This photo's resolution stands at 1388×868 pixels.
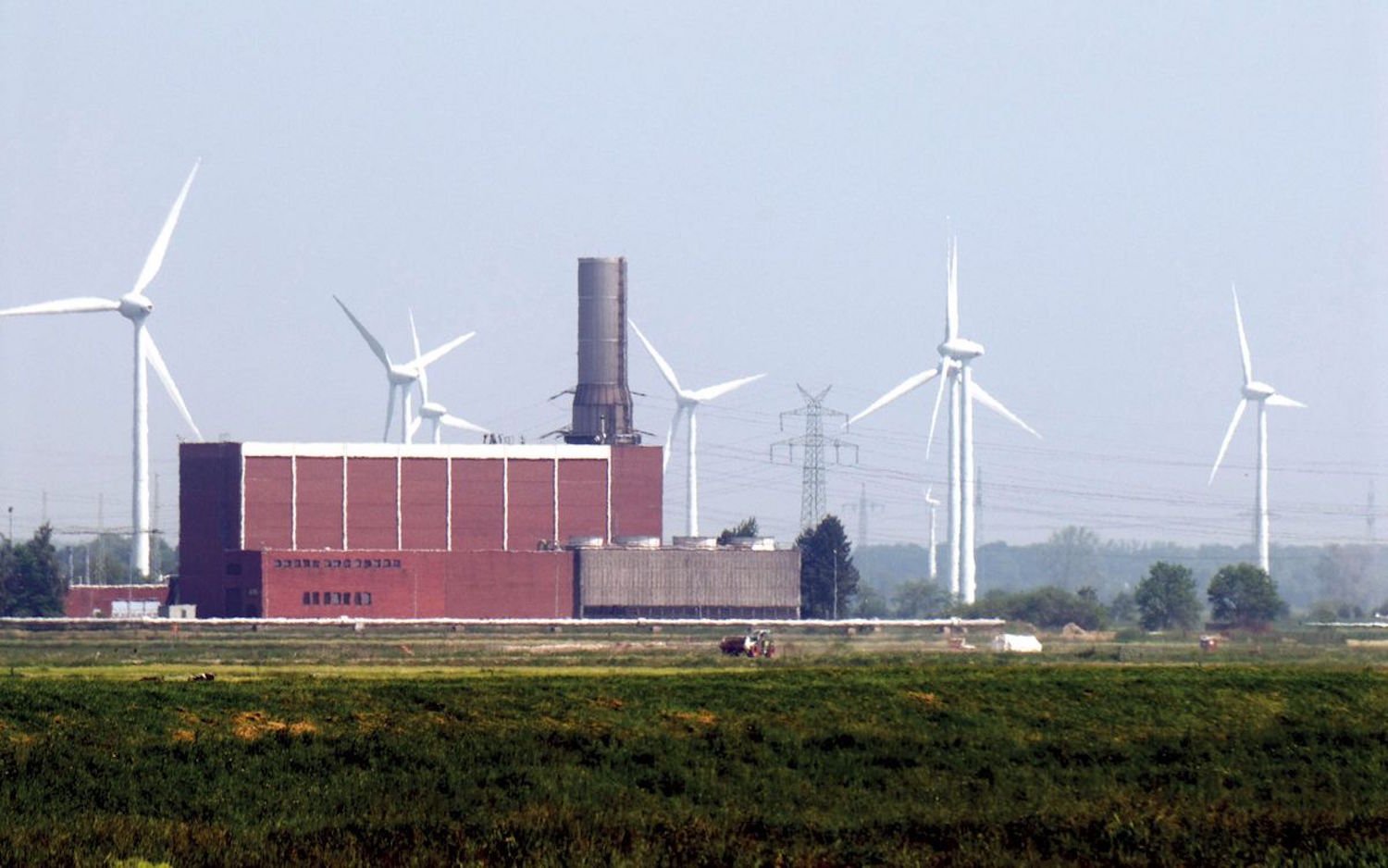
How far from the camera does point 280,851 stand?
3916 cm

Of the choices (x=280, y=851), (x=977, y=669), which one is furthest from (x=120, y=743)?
(x=977, y=669)

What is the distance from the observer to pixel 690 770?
52.4 metres

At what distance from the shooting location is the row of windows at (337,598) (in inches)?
6841

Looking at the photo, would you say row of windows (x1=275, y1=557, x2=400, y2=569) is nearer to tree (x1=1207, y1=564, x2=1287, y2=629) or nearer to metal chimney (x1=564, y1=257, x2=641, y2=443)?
metal chimney (x1=564, y1=257, x2=641, y2=443)

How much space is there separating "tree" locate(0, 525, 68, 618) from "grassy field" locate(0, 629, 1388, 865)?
115 meters

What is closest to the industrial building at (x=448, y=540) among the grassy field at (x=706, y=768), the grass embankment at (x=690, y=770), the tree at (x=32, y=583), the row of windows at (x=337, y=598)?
the row of windows at (x=337, y=598)

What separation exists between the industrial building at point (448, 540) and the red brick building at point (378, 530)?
11 cm

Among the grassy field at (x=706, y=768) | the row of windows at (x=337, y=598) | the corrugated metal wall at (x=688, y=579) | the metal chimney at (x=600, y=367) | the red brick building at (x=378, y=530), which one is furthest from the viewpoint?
the metal chimney at (x=600, y=367)

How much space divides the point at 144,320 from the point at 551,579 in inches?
1700

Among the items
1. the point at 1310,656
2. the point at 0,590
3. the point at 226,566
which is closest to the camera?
the point at 1310,656

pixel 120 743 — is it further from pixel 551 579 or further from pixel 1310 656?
pixel 551 579

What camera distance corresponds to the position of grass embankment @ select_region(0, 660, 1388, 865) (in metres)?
40.8

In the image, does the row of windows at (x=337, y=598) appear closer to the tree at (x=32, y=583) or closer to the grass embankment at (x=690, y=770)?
the tree at (x=32, y=583)

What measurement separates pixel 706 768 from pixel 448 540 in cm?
13256
